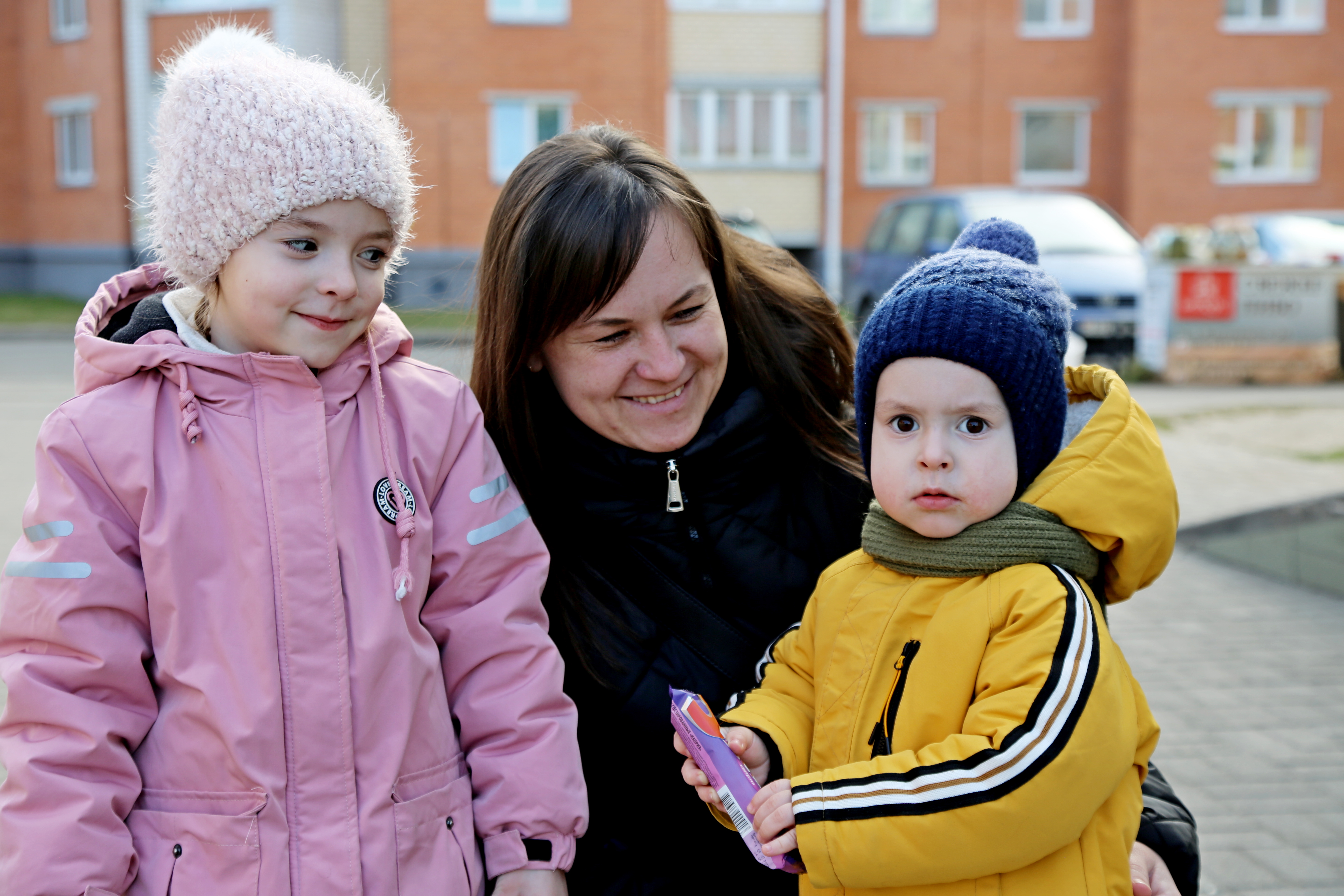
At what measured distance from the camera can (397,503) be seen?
1.88m

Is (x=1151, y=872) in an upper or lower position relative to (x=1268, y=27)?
lower

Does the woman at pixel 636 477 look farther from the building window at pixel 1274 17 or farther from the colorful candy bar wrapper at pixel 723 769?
the building window at pixel 1274 17

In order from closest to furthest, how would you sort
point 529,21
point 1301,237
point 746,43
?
point 1301,237
point 529,21
point 746,43

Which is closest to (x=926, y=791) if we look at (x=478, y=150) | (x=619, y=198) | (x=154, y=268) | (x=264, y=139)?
(x=619, y=198)

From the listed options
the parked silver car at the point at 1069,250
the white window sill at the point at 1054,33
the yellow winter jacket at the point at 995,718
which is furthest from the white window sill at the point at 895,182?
the yellow winter jacket at the point at 995,718

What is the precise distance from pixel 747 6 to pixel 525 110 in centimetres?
477

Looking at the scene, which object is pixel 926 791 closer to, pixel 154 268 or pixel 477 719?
pixel 477 719

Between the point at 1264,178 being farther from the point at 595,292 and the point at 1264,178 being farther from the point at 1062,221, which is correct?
the point at 595,292

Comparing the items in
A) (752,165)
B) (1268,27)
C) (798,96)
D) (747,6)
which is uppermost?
(747,6)

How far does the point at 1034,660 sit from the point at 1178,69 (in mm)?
26302

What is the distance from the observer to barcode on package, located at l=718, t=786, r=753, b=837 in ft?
5.93

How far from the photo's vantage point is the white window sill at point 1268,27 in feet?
82.4

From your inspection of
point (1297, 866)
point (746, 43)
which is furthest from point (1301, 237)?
point (1297, 866)

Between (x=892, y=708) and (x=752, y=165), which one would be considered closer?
(x=892, y=708)
